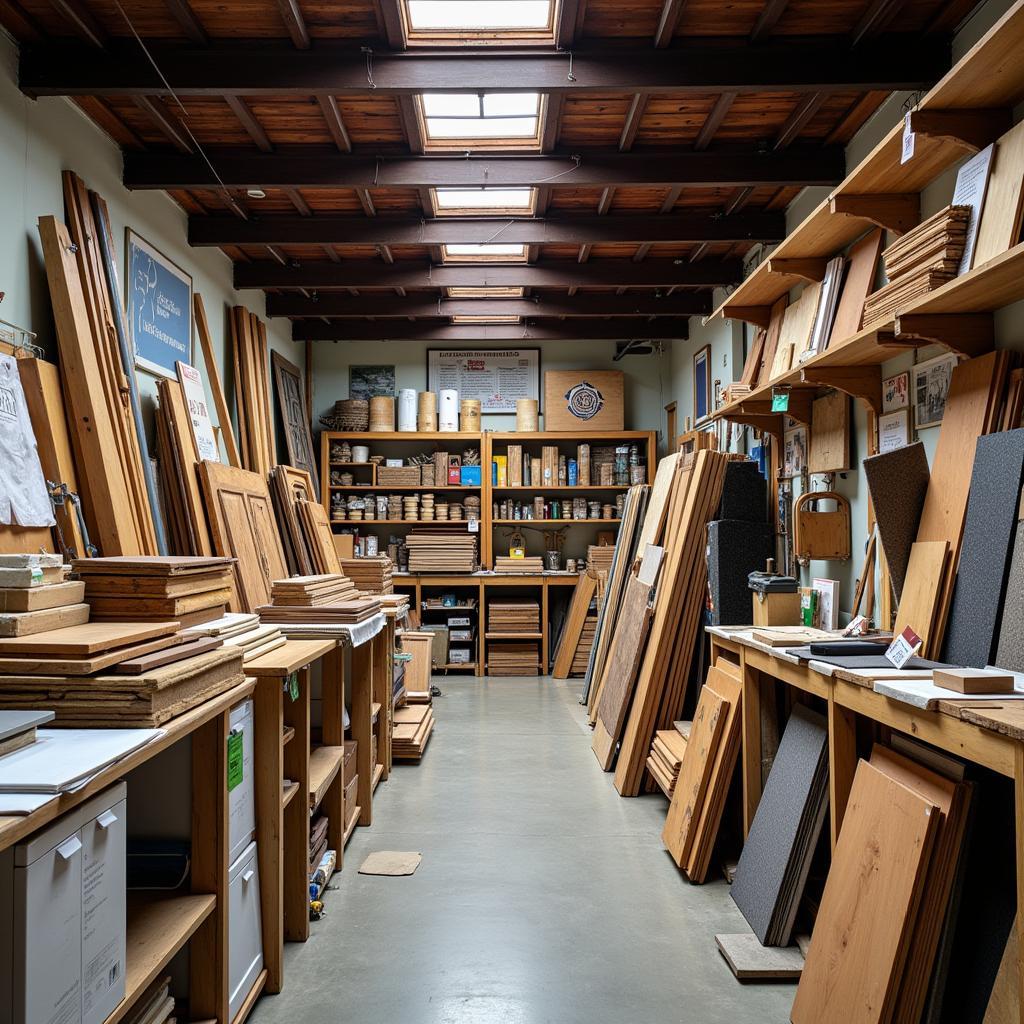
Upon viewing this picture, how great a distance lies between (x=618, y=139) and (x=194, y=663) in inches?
141

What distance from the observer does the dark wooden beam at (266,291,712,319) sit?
23.0 feet

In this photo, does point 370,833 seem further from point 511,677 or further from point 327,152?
point 511,677

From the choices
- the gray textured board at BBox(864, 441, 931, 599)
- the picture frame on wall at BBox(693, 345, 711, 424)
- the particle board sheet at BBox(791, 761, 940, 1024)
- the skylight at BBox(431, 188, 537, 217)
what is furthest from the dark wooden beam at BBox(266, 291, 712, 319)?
the particle board sheet at BBox(791, 761, 940, 1024)

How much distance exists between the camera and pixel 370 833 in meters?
4.00

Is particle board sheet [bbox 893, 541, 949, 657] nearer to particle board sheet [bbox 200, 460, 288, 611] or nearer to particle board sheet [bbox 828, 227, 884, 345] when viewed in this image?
particle board sheet [bbox 828, 227, 884, 345]

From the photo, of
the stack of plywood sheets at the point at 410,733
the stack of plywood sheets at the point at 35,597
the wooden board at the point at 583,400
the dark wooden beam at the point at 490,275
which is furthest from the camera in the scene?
the wooden board at the point at 583,400

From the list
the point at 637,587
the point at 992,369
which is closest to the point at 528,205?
the point at 637,587

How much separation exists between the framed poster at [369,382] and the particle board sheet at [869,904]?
7.32 meters

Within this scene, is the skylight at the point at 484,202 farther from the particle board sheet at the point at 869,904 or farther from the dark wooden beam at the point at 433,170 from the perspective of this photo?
the particle board sheet at the point at 869,904

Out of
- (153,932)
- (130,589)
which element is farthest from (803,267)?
(153,932)

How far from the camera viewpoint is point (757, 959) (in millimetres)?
2668

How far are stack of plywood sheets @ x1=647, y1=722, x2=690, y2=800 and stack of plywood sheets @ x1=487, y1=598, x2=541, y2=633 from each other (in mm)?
3977

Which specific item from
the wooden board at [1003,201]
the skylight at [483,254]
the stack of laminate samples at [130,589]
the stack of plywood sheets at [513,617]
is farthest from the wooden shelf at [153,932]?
the stack of plywood sheets at [513,617]

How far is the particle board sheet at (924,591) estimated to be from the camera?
8.22 feet
